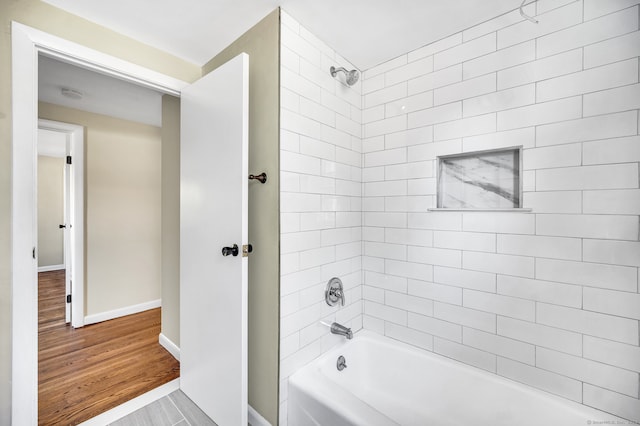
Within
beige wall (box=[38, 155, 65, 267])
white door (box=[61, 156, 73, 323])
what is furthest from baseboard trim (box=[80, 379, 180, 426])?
beige wall (box=[38, 155, 65, 267])

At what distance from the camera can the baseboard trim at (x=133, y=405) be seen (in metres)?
1.56

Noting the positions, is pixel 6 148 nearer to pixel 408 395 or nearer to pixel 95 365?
pixel 95 365

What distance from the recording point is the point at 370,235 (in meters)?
1.95

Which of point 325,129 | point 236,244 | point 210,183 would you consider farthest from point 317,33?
point 236,244

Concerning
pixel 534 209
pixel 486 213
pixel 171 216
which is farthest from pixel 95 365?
pixel 534 209

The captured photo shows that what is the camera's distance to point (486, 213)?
146cm

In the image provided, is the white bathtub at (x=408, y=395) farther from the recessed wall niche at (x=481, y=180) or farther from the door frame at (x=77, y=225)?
the door frame at (x=77, y=225)

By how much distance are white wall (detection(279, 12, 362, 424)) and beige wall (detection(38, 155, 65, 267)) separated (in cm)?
644

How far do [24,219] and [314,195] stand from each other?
1.42 meters

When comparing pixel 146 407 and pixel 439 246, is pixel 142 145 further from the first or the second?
pixel 439 246

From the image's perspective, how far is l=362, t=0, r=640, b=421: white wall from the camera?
1.15 meters

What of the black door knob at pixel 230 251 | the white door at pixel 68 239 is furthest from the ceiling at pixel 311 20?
the white door at pixel 68 239

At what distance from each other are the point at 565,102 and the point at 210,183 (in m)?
1.88

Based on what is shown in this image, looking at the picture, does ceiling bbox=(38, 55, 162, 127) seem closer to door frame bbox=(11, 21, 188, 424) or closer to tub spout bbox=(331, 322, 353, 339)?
door frame bbox=(11, 21, 188, 424)
